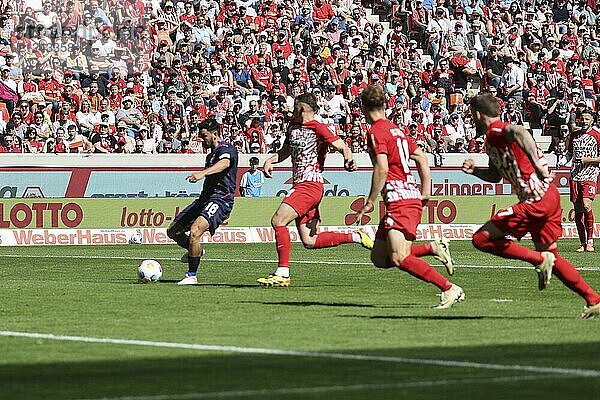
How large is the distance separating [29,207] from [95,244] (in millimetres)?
1727

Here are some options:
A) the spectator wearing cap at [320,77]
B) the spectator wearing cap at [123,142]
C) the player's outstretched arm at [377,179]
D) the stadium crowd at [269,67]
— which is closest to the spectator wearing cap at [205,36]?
the stadium crowd at [269,67]

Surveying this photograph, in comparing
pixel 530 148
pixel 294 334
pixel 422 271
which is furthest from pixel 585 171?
pixel 294 334

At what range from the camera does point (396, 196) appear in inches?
508

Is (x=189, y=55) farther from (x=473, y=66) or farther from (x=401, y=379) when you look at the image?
(x=401, y=379)

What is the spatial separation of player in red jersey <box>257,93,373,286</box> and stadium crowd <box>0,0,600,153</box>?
34.7 feet

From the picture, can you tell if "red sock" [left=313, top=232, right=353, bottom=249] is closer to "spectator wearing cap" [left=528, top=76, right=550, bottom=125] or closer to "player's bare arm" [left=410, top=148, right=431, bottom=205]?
"player's bare arm" [left=410, top=148, right=431, bottom=205]

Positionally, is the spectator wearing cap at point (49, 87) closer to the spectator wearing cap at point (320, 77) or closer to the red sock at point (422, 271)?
the spectator wearing cap at point (320, 77)

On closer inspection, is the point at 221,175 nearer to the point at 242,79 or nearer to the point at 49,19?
the point at 49,19

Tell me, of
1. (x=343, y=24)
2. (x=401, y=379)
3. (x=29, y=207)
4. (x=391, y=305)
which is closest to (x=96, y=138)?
(x=29, y=207)

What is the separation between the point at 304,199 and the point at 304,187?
0.61 feet

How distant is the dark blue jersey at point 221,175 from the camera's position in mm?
17516

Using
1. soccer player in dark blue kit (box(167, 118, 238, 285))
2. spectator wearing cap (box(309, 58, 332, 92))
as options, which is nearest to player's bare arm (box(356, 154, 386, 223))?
soccer player in dark blue kit (box(167, 118, 238, 285))

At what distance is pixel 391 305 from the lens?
13961 mm

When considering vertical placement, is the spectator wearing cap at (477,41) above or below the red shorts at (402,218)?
A: above
